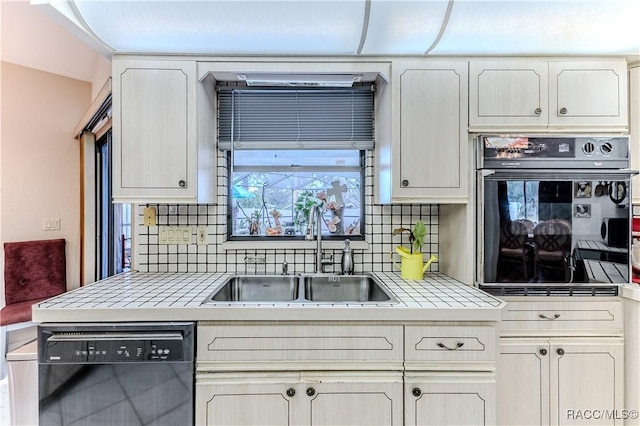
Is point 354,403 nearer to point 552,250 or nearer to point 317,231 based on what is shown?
point 317,231

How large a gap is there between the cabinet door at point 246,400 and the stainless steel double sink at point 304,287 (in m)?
0.57

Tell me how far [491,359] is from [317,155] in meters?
1.43

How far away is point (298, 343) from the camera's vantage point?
1.26m

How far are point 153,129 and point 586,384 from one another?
2.47m

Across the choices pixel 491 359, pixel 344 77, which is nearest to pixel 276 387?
pixel 491 359

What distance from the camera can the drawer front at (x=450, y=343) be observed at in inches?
49.0

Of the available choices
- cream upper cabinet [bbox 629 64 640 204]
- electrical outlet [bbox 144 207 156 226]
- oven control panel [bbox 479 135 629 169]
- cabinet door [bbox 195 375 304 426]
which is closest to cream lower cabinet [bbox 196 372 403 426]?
cabinet door [bbox 195 375 304 426]

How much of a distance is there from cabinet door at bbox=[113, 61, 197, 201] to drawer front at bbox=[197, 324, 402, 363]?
29.6 inches

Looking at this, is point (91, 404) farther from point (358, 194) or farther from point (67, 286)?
point (67, 286)

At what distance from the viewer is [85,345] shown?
120cm

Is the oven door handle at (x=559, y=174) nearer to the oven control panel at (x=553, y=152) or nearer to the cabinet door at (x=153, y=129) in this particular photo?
the oven control panel at (x=553, y=152)

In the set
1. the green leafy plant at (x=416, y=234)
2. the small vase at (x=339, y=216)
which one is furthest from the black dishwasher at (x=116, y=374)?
the green leafy plant at (x=416, y=234)

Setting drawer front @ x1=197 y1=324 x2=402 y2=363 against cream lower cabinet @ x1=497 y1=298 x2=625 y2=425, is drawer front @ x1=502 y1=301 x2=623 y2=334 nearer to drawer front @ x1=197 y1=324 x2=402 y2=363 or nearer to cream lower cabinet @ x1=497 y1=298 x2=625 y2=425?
cream lower cabinet @ x1=497 y1=298 x2=625 y2=425

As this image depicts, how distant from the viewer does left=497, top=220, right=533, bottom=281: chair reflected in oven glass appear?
60.6 inches
